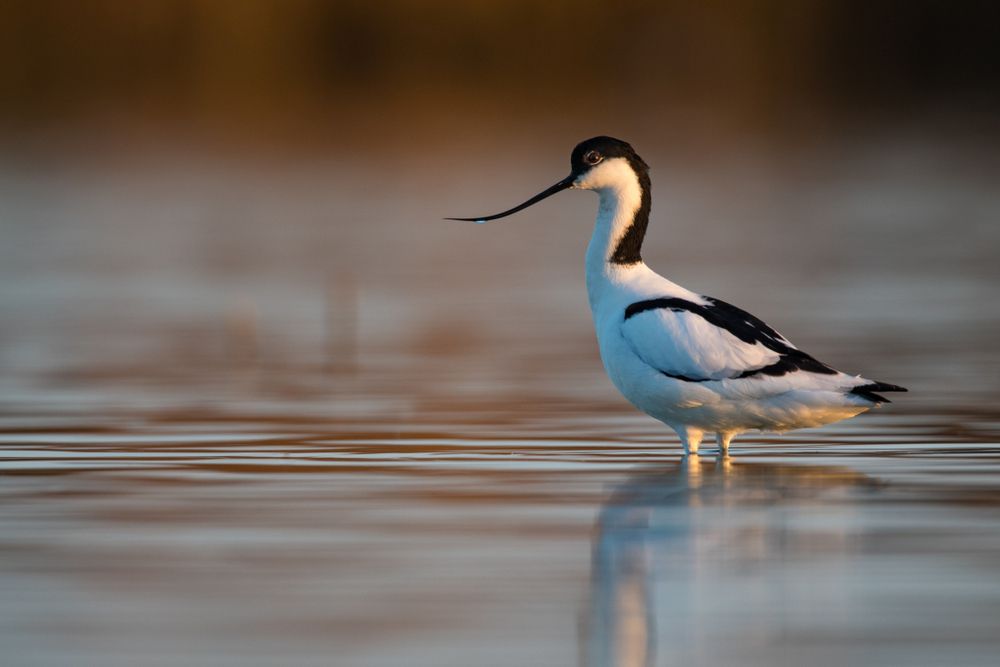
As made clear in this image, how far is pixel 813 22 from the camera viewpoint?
69.9 metres

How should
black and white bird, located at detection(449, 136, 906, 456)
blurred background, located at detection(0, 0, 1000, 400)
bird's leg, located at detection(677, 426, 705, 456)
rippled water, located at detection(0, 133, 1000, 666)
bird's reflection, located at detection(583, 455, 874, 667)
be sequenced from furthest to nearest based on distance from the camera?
blurred background, located at detection(0, 0, 1000, 400) → bird's leg, located at detection(677, 426, 705, 456) → black and white bird, located at detection(449, 136, 906, 456) → rippled water, located at detection(0, 133, 1000, 666) → bird's reflection, located at detection(583, 455, 874, 667)

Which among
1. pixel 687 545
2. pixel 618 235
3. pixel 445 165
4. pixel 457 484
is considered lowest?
pixel 687 545

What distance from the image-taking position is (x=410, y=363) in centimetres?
1425

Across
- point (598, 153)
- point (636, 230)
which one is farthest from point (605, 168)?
point (636, 230)

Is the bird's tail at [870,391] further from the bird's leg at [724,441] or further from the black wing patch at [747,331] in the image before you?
the bird's leg at [724,441]

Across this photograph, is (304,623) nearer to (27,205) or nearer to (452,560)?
(452,560)

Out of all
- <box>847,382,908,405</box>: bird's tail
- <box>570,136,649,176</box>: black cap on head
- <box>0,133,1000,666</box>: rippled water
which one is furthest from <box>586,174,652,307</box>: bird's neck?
<box>847,382,908,405</box>: bird's tail

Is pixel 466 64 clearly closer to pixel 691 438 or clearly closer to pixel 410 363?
pixel 410 363

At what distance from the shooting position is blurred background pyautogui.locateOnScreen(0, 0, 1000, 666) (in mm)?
6824

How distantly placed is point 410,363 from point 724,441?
14.0 ft

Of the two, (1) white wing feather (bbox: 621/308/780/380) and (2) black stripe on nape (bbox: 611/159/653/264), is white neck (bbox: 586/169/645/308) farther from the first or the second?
(1) white wing feather (bbox: 621/308/780/380)

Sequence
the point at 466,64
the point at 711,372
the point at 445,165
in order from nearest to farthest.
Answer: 1. the point at 711,372
2. the point at 445,165
3. the point at 466,64

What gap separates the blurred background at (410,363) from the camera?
6824mm

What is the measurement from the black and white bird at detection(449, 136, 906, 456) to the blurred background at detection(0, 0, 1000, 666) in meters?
0.28
